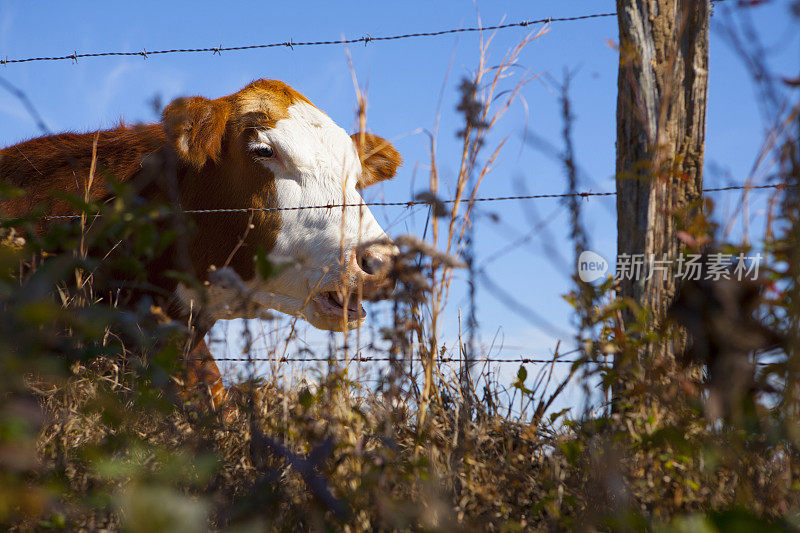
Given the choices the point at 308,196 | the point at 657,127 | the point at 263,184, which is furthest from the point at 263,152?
the point at 657,127

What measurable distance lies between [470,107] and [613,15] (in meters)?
0.87

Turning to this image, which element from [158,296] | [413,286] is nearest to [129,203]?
[413,286]

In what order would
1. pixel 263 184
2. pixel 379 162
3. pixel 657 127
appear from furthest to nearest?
pixel 379 162 < pixel 263 184 < pixel 657 127

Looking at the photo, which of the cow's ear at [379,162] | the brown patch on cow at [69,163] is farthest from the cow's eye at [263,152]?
the cow's ear at [379,162]

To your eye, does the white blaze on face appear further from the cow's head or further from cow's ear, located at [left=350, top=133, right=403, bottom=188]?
cow's ear, located at [left=350, top=133, right=403, bottom=188]

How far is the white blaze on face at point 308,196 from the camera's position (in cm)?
382

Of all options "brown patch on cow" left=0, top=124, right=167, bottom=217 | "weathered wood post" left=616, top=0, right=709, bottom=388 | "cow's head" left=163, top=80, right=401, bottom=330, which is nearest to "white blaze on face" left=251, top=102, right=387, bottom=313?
"cow's head" left=163, top=80, right=401, bottom=330

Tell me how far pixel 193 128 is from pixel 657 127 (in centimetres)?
254

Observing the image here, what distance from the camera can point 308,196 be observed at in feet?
13.1

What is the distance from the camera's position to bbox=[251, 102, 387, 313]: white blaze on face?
3820 millimetres

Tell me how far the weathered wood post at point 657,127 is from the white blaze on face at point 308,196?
1692 millimetres

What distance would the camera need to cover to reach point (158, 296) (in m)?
4.09

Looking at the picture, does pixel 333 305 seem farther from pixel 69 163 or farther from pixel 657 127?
pixel 69 163

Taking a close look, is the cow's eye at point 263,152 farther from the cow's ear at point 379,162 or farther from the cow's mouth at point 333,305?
the cow's mouth at point 333,305
